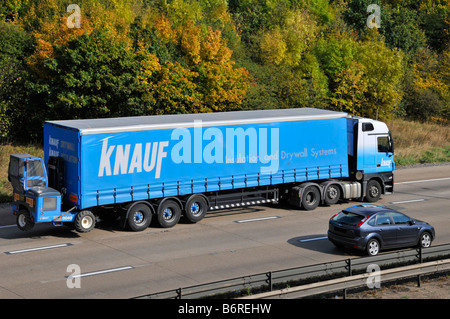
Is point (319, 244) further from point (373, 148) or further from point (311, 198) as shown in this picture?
point (373, 148)

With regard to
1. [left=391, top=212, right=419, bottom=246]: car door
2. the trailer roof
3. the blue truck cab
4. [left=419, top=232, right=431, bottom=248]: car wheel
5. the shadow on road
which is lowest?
the shadow on road

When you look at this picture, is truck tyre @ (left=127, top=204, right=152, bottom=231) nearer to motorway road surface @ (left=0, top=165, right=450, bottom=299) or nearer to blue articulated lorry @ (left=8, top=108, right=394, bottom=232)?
blue articulated lorry @ (left=8, top=108, right=394, bottom=232)

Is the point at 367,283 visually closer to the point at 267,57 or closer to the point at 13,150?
the point at 13,150

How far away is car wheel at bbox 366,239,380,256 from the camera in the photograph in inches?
776

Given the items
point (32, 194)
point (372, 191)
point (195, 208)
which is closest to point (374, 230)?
point (195, 208)

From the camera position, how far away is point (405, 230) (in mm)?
20375

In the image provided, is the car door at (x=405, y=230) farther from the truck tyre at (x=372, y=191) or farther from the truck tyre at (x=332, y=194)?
the truck tyre at (x=372, y=191)

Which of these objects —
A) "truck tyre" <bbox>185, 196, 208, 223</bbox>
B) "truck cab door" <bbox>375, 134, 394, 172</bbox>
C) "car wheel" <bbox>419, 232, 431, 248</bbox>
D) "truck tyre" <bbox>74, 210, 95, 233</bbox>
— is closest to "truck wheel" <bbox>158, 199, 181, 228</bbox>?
"truck tyre" <bbox>185, 196, 208, 223</bbox>

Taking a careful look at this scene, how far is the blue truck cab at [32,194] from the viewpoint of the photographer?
20.5 metres

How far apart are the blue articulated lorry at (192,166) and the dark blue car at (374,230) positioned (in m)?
5.30

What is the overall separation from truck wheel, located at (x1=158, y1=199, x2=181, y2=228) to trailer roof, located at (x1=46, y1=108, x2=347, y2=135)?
2.68m

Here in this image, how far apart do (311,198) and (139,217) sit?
7.64 metres

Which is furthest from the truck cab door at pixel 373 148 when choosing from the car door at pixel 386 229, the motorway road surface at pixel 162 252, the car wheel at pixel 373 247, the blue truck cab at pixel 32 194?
the blue truck cab at pixel 32 194
